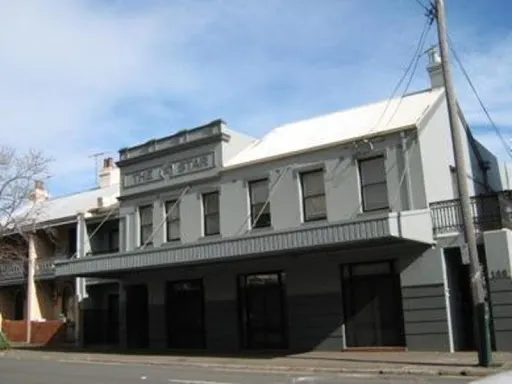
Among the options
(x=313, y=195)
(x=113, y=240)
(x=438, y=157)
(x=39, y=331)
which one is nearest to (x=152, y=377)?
(x=313, y=195)

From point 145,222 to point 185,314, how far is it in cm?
455

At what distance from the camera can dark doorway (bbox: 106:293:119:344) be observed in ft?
107

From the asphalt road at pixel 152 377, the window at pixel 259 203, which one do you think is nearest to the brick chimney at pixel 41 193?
the window at pixel 259 203

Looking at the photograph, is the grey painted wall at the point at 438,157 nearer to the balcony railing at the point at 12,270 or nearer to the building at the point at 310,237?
the building at the point at 310,237

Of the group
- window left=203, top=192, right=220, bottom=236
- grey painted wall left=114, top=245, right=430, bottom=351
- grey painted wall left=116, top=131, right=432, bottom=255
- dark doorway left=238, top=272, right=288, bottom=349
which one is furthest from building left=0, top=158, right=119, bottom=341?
dark doorway left=238, top=272, right=288, bottom=349

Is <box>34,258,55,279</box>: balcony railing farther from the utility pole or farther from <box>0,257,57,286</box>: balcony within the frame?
the utility pole

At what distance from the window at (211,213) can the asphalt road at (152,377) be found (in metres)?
7.28

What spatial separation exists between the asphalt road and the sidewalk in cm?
94

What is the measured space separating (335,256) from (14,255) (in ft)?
68.0

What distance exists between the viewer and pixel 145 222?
1160 inches

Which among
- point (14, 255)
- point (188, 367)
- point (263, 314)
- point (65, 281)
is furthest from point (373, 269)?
point (14, 255)

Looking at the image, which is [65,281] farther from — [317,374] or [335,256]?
[317,374]

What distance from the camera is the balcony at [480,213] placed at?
66.7 feet

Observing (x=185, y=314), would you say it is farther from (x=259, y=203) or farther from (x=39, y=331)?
(x=39, y=331)
